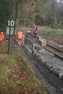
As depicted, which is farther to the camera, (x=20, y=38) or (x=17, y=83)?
(x=20, y=38)

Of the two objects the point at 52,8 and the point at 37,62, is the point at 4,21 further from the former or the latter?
the point at 52,8

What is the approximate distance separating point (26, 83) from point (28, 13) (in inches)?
1068

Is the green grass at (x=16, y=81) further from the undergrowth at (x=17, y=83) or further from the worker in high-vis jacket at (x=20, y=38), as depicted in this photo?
the worker in high-vis jacket at (x=20, y=38)

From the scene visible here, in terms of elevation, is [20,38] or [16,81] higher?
[20,38]

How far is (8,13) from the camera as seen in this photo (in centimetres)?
1631

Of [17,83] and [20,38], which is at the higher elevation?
[20,38]

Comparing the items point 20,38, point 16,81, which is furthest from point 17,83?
point 20,38

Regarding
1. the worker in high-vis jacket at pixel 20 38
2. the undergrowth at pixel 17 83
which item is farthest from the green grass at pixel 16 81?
the worker in high-vis jacket at pixel 20 38

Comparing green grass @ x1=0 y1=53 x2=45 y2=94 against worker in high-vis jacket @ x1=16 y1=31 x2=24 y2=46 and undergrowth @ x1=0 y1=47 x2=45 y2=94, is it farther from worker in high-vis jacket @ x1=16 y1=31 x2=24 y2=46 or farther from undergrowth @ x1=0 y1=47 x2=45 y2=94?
worker in high-vis jacket @ x1=16 y1=31 x2=24 y2=46

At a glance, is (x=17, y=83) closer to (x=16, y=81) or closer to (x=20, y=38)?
(x=16, y=81)

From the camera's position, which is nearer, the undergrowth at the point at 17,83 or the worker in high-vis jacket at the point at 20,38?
the undergrowth at the point at 17,83

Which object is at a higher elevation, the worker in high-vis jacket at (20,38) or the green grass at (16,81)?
the worker in high-vis jacket at (20,38)

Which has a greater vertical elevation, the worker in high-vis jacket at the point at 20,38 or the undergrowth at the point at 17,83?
the worker in high-vis jacket at the point at 20,38

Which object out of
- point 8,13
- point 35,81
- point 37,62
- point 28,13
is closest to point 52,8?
point 28,13
